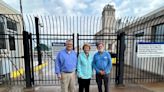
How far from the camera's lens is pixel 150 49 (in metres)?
6.72

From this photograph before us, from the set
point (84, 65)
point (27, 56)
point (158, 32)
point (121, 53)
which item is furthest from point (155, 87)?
point (27, 56)

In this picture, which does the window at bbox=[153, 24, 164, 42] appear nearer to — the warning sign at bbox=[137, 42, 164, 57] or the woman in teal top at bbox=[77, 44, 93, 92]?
the warning sign at bbox=[137, 42, 164, 57]

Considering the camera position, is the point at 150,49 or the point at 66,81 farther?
the point at 150,49

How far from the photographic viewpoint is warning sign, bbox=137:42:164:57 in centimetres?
669

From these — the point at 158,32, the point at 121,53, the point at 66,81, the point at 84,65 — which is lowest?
the point at 66,81

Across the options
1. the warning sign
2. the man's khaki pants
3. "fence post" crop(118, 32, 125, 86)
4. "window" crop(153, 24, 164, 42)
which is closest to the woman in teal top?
the man's khaki pants

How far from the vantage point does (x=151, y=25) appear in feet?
31.9

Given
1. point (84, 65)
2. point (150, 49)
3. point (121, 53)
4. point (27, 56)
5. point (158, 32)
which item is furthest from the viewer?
point (158, 32)

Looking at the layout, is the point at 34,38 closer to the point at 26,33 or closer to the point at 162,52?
the point at 26,33

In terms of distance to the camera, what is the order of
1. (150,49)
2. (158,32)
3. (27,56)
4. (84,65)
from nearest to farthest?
(84,65)
(27,56)
(150,49)
(158,32)

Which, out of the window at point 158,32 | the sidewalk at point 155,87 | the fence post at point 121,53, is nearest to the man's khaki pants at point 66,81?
the fence post at point 121,53

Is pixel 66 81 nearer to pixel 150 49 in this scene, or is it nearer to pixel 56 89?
pixel 56 89

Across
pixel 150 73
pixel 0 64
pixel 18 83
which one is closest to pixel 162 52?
pixel 150 73

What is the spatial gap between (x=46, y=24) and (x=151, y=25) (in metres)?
6.34
